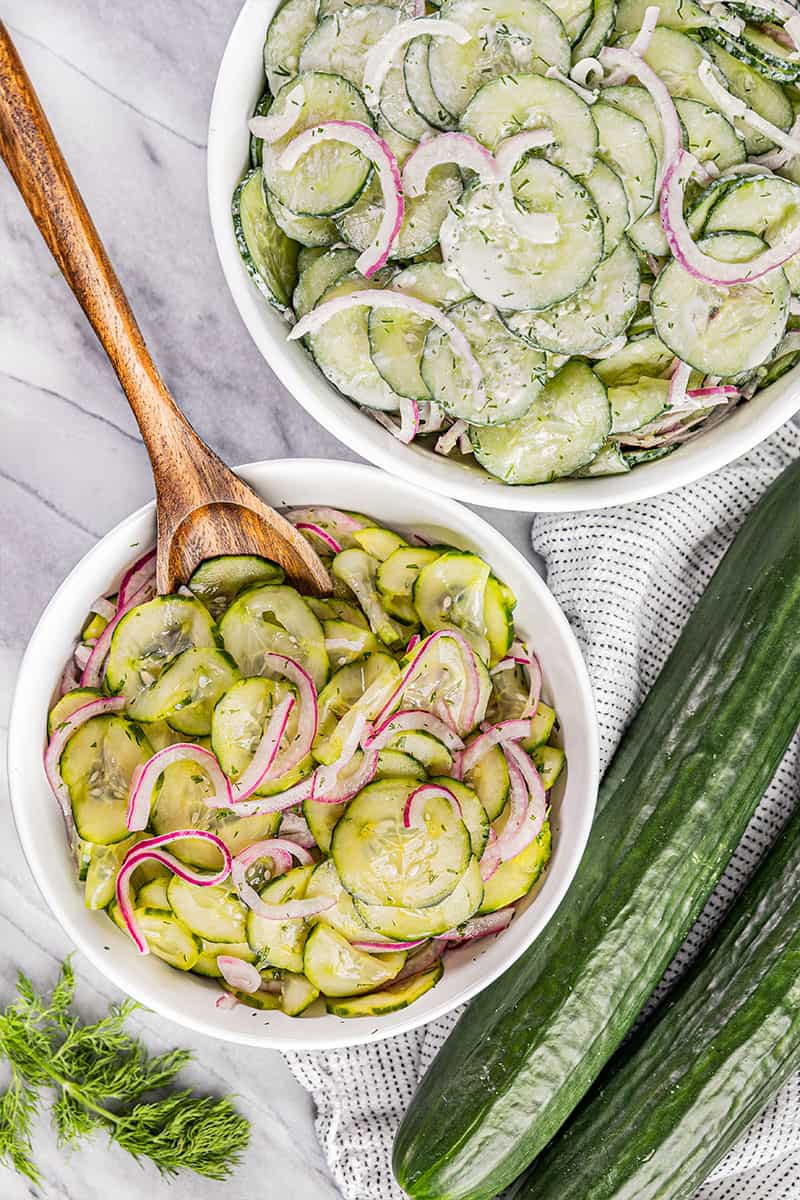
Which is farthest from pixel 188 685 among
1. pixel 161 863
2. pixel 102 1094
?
pixel 102 1094

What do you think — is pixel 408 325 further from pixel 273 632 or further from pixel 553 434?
pixel 273 632

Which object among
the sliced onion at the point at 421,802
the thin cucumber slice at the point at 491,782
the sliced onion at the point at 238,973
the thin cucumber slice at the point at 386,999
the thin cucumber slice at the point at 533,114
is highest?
the thin cucumber slice at the point at 533,114

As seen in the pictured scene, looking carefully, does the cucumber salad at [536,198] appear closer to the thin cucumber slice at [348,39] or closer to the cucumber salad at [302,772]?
the thin cucumber slice at [348,39]

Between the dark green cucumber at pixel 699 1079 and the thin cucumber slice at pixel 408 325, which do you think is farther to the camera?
the dark green cucumber at pixel 699 1079

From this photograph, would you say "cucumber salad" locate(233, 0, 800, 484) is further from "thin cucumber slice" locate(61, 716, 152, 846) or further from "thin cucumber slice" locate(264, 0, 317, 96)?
"thin cucumber slice" locate(61, 716, 152, 846)

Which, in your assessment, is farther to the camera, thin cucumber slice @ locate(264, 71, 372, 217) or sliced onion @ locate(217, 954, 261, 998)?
sliced onion @ locate(217, 954, 261, 998)

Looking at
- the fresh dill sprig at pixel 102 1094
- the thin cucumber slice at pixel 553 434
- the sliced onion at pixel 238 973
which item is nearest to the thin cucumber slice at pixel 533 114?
the thin cucumber slice at pixel 553 434

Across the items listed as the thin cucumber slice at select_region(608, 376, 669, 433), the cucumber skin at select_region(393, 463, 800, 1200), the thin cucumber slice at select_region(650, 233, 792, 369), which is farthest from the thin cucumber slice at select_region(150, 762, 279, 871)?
the thin cucumber slice at select_region(650, 233, 792, 369)
